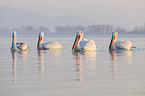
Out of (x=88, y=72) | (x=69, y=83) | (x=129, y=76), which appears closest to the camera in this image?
(x=69, y=83)

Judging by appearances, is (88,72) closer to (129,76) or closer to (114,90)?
(129,76)

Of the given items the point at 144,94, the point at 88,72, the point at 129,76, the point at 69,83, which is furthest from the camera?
the point at 88,72

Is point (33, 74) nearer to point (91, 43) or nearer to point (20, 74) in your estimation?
point (20, 74)

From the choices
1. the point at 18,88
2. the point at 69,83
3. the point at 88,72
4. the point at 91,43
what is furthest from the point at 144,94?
the point at 91,43

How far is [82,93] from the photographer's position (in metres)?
6.57

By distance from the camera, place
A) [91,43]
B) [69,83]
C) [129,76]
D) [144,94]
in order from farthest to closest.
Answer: [91,43] < [129,76] < [69,83] < [144,94]

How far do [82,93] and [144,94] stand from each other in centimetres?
102

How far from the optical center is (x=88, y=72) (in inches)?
376

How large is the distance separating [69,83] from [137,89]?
1.39 meters

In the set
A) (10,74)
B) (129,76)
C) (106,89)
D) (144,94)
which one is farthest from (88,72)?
(144,94)

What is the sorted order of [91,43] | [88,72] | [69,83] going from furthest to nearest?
[91,43], [88,72], [69,83]

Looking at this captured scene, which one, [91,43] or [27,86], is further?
[91,43]

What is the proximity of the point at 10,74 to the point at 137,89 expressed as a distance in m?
3.32

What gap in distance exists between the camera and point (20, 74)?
9062mm
